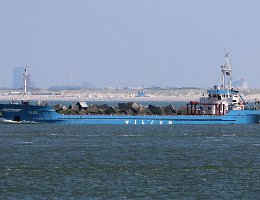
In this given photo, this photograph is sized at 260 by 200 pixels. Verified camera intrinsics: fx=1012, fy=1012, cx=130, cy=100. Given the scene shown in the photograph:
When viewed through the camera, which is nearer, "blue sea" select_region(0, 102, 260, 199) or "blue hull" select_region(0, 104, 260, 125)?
"blue sea" select_region(0, 102, 260, 199)

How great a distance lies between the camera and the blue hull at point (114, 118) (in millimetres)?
133875

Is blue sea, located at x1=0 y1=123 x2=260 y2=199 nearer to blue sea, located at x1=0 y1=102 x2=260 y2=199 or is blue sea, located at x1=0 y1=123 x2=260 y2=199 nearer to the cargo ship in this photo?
blue sea, located at x1=0 y1=102 x2=260 y2=199

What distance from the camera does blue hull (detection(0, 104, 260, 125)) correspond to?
133875mm

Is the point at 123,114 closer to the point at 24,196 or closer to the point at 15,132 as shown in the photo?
the point at 15,132

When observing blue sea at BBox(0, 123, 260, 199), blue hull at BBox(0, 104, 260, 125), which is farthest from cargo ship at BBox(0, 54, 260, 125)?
blue sea at BBox(0, 123, 260, 199)

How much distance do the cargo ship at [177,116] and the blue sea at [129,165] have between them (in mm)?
20787

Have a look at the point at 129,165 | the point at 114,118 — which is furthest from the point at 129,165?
the point at 114,118

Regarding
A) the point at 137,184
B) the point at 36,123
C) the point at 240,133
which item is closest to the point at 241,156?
the point at 137,184

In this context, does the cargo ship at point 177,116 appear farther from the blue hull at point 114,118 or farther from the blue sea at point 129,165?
the blue sea at point 129,165

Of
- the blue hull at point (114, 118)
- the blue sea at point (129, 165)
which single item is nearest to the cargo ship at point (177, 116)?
the blue hull at point (114, 118)

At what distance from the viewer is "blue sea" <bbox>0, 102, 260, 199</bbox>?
184 ft

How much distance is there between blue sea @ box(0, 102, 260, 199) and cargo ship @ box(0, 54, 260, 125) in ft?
68.2

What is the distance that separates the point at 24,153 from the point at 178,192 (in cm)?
2731

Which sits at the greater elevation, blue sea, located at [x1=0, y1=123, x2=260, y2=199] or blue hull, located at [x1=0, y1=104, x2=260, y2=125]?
blue hull, located at [x1=0, y1=104, x2=260, y2=125]
